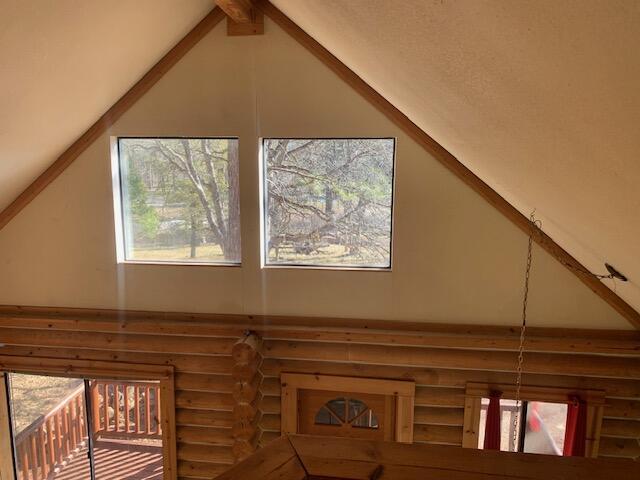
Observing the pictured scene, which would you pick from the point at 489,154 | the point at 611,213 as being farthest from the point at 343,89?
the point at 611,213

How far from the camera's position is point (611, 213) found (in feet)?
4.99

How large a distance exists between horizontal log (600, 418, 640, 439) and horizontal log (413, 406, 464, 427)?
1.22 metres

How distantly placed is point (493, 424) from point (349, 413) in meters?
1.33

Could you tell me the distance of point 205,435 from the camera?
4.47 meters

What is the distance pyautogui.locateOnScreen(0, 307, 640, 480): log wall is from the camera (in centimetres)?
388

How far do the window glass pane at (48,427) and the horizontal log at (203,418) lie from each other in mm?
1951

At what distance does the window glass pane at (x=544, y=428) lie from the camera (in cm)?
443

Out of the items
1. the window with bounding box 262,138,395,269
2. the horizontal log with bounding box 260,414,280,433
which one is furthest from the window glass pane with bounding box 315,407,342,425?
the window with bounding box 262,138,395,269

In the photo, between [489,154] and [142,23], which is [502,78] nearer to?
[489,154]

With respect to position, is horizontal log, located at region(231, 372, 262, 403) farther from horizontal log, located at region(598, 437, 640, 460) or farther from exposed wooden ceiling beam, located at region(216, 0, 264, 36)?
horizontal log, located at region(598, 437, 640, 460)

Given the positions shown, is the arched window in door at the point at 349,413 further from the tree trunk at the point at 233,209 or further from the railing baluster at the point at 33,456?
the railing baluster at the point at 33,456

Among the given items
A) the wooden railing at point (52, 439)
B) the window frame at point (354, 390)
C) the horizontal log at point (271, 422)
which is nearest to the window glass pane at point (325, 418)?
the window frame at point (354, 390)

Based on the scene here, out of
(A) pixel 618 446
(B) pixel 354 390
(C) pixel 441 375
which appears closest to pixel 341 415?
(B) pixel 354 390

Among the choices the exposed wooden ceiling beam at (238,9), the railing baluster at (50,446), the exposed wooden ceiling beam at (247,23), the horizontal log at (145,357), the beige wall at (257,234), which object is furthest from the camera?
the railing baluster at (50,446)
